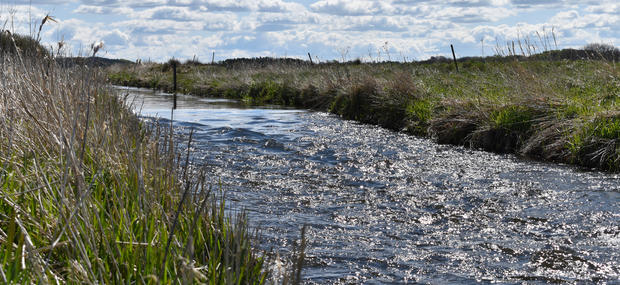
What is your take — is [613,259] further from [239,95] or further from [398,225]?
[239,95]

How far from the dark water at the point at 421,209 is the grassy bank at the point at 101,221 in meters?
1.20

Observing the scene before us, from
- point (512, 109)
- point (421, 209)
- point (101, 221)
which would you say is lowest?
point (421, 209)

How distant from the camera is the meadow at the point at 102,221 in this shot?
8.64ft

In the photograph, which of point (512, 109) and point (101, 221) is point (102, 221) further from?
point (512, 109)

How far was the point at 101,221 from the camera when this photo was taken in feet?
13.1

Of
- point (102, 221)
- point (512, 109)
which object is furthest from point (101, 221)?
point (512, 109)

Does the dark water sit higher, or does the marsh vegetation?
the marsh vegetation

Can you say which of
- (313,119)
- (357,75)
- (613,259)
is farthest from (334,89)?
(613,259)

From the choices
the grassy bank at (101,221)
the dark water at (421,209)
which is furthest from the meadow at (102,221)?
the dark water at (421,209)

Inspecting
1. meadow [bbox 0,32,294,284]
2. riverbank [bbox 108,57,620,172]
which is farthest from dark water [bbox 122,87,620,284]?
meadow [bbox 0,32,294,284]

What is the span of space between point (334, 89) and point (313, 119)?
3262 millimetres

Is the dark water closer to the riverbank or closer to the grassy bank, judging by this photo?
the riverbank

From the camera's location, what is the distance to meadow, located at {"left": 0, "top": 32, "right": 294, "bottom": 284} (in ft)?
8.64

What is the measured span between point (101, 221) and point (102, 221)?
12 millimetres
